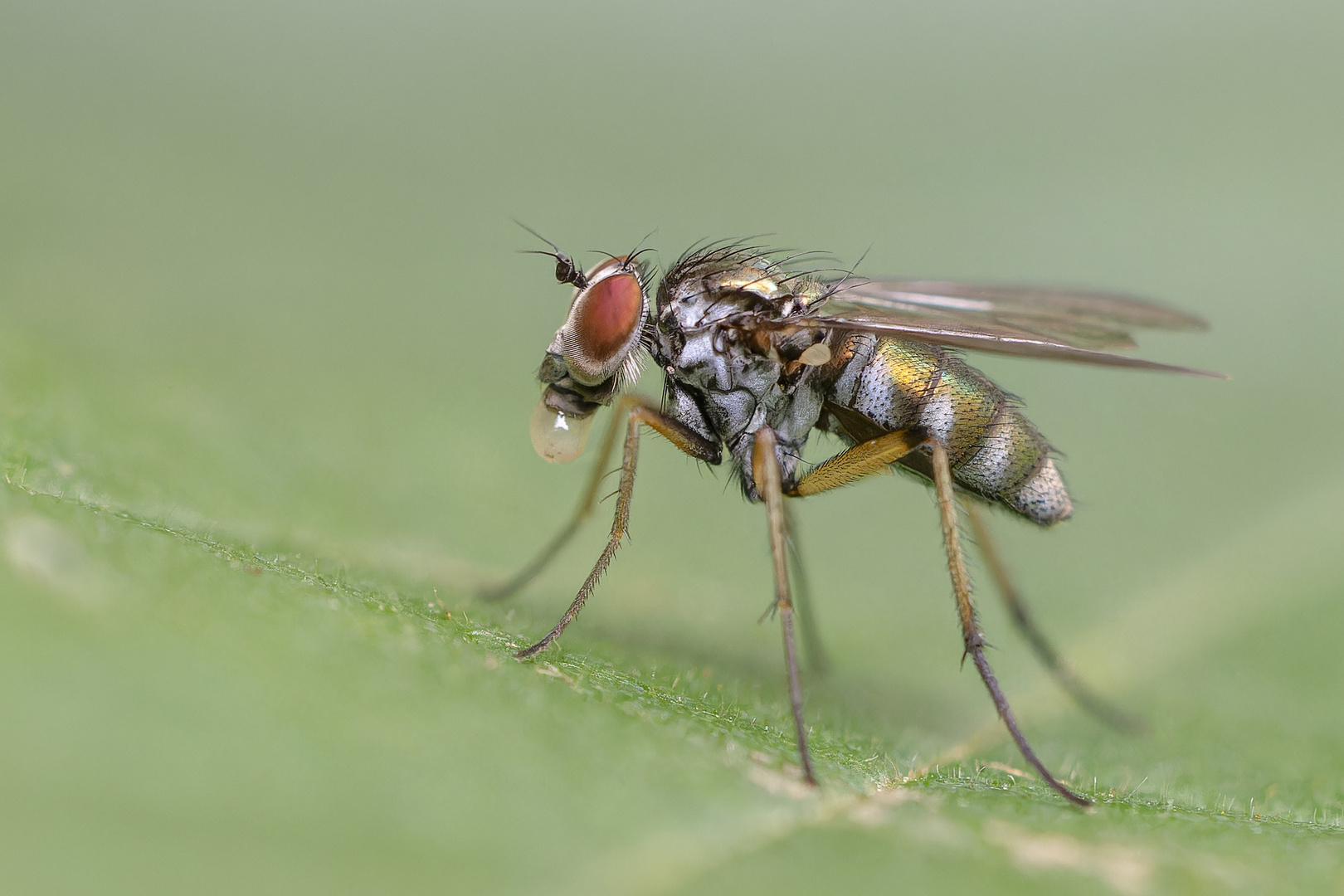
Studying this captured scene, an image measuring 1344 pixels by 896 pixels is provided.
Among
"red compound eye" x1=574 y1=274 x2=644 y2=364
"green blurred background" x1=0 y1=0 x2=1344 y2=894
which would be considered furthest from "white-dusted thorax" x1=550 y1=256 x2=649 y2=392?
"green blurred background" x1=0 y1=0 x2=1344 y2=894

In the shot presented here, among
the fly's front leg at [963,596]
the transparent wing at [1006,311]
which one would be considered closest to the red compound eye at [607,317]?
the transparent wing at [1006,311]

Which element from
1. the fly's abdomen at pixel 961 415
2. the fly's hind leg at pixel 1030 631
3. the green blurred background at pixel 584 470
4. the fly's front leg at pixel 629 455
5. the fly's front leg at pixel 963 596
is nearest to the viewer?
the green blurred background at pixel 584 470

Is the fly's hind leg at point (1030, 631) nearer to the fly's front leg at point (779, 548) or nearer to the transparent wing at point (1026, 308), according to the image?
the transparent wing at point (1026, 308)

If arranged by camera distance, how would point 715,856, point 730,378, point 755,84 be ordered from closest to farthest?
1. point 715,856
2. point 730,378
3. point 755,84

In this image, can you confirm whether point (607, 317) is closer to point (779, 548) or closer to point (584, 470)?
point (779, 548)

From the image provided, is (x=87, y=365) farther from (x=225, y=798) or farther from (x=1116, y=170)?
(x=1116, y=170)

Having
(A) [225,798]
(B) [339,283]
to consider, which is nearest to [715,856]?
(A) [225,798]
